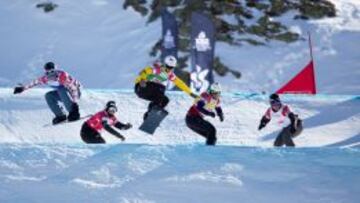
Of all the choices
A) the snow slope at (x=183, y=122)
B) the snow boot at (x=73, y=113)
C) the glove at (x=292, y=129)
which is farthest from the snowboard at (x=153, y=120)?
the glove at (x=292, y=129)

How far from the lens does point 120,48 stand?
22875 millimetres

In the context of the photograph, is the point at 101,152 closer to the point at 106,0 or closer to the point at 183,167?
the point at 183,167

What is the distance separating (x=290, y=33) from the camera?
2114 cm

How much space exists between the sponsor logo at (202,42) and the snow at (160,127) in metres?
1.26

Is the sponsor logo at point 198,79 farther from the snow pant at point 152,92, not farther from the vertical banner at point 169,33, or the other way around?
the snow pant at point 152,92

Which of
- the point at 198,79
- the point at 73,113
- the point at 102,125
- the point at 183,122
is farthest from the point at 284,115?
the point at 198,79

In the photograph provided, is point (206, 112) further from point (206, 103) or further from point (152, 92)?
point (152, 92)

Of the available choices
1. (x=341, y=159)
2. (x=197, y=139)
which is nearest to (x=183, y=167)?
(x=341, y=159)

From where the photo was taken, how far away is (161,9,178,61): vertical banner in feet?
50.9

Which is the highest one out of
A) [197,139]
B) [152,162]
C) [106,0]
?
[106,0]

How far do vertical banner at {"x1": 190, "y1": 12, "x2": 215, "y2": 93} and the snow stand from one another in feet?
2.64

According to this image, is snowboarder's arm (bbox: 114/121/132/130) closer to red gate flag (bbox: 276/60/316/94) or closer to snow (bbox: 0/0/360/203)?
snow (bbox: 0/0/360/203)

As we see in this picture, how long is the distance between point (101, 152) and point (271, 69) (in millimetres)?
13330

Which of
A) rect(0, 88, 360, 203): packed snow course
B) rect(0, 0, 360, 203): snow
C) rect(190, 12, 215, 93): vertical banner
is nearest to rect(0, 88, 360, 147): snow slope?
rect(0, 0, 360, 203): snow
